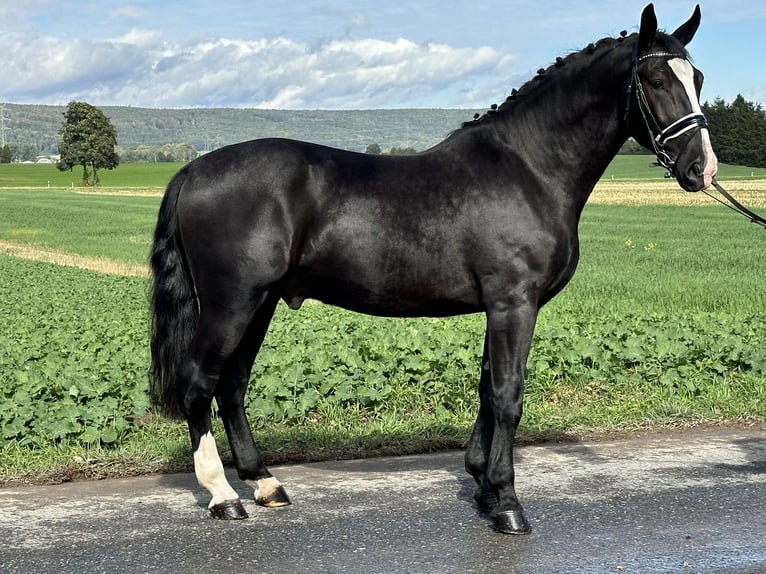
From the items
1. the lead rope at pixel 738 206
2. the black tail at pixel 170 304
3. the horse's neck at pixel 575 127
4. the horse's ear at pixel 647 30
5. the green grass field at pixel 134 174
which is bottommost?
the green grass field at pixel 134 174

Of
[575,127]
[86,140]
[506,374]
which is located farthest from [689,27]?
[86,140]

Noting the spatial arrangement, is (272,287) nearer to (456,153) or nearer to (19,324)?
(456,153)

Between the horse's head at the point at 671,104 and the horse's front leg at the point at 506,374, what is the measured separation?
3.40 feet

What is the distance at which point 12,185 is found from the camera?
108m

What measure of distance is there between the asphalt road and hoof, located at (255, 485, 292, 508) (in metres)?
0.04

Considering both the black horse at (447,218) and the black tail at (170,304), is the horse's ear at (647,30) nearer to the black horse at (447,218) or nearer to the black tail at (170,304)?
the black horse at (447,218)

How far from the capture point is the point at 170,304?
5113 millimetres

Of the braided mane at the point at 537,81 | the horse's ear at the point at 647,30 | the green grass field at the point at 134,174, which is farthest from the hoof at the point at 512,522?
the green grass field at the point at 134,174

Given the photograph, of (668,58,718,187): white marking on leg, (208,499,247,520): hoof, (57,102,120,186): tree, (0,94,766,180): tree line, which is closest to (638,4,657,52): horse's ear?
(668,58,718,187): white marking on leg

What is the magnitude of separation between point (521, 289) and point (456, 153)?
0.85 m

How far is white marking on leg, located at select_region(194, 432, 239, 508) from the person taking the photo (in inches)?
185

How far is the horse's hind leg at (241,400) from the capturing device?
5.06 m

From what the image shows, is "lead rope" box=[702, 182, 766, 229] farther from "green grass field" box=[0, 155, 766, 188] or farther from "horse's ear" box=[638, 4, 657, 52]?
"green grass field" box=[0, 155, 766, 188]

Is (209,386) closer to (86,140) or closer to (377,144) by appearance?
(377,144)
